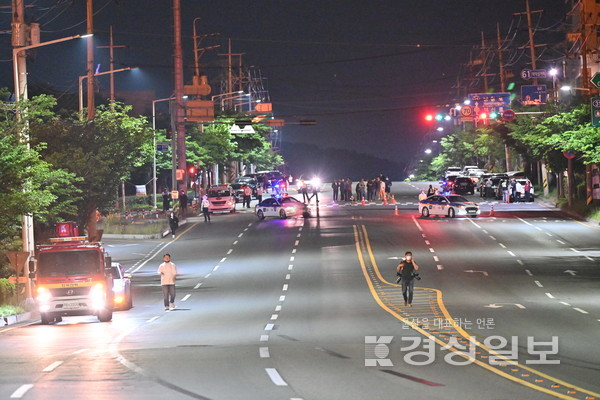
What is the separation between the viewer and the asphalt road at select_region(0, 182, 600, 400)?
1554 cm

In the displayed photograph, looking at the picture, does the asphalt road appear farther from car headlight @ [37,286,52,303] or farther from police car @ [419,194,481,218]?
police car @ [419,194,481,218]

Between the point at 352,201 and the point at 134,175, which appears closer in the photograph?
the point at 352,201

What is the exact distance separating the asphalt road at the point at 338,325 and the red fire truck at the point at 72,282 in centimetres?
68

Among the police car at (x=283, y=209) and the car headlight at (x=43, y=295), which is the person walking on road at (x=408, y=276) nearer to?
the car headlight at (x=43, y=295)

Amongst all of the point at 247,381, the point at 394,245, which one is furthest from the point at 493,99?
the point at 247,381

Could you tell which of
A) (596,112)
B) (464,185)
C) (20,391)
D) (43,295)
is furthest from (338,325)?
(464,185)

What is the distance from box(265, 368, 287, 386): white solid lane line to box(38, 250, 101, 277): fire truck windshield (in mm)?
12662

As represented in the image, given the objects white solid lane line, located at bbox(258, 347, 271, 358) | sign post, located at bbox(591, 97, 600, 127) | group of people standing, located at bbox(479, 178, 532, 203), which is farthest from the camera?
group of people standing, located at bbox(479, 178, 532, 203)

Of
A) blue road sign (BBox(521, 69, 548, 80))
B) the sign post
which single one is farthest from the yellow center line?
blue road sign (BBox(521, 69, 548, 80))

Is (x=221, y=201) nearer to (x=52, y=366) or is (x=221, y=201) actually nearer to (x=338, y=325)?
(x=338, y=325)

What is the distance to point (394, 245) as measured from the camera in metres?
50.9

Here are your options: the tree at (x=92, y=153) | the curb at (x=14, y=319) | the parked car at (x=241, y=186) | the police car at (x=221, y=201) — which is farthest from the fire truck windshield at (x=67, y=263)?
the parked car at (x=241, y=186)

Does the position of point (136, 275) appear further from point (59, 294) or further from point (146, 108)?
point (146, 108)

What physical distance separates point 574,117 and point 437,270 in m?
27.9
